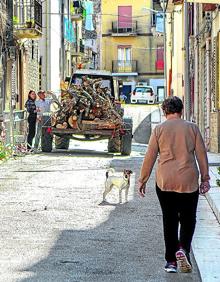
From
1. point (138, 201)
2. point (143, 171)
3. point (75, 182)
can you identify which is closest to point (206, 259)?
point (143, 171)

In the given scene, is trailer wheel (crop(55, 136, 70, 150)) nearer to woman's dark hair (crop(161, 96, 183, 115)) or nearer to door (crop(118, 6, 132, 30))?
woman's dark hair (crop(161, 96, 183, 115))

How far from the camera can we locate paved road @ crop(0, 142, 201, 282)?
780 cm

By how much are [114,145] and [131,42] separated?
160 feet

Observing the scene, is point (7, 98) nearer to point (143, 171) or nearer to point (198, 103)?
point (198, 103)

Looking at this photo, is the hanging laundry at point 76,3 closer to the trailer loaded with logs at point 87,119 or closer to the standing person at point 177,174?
the trailer loaded with logs at point 87,119

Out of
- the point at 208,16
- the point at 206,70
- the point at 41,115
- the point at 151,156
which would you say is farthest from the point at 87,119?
the point at 151,156

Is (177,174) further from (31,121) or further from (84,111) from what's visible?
(31,121)

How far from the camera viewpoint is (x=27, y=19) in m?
31.5

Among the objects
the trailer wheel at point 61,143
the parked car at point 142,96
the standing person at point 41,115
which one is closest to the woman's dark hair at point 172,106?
the standing person at point 41,115

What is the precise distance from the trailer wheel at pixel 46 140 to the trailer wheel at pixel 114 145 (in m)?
1.66

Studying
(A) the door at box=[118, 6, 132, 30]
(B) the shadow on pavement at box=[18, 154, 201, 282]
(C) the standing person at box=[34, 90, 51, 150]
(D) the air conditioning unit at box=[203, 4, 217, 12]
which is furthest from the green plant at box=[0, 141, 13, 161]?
(A) the door at box=[118, 6, 132, 30]

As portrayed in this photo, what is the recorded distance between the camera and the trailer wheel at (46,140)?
894 inches

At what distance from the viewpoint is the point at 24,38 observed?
103ft

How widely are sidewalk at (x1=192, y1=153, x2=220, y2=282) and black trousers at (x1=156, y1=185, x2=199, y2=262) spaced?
1.09ft
